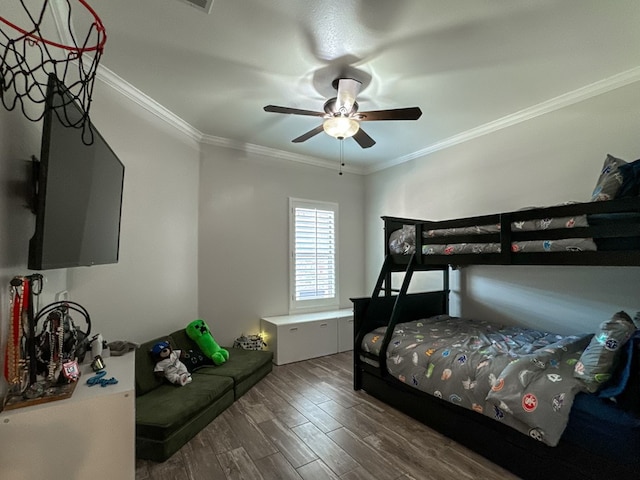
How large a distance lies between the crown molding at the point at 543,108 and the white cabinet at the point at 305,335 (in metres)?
2.60

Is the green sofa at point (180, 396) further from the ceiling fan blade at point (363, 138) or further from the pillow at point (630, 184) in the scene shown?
the pillow at point (630, 184)

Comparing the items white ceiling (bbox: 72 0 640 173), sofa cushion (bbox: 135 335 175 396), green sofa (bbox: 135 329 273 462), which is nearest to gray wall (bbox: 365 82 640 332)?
white ceiling (bbox: 72 0 640 173)

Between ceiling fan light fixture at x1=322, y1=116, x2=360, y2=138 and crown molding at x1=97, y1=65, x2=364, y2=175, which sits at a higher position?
crown molding at x1=97, y1=65, x2=364, y2=175

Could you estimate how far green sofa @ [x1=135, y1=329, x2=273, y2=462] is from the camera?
1.96m

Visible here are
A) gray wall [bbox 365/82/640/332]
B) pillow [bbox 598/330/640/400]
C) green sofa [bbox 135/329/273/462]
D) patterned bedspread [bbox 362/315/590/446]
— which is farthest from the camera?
gray wall [bbox 365/82/640/332]

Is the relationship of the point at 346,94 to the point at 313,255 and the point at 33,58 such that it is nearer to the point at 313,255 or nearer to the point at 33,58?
the point at 33,58

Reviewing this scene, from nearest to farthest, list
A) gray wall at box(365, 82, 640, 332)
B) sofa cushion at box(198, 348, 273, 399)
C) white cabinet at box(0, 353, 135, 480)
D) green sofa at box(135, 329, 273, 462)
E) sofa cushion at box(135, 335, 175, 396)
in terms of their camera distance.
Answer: white cabinet at box(0, 353, 135, 480) → green sofa at box(135, 329, 273, 462) → sofa cushion at box(135, 335, 175, 396) → gray wall at box(365, 82, 640, 332) → sofa cushion at box(198, 348, 273, 399)

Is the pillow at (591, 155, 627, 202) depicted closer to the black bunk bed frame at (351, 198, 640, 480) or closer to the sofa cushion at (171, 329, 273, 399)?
the black bunk bed frame at (351, 198, 640, 480)

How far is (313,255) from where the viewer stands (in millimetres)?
4438

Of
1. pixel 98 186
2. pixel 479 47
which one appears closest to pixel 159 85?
pixel 98 186

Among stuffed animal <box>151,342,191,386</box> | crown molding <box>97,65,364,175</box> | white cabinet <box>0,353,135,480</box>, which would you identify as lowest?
stuffed animal <box>151,342,191,386</box>

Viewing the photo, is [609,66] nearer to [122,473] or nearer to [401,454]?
[401,454]

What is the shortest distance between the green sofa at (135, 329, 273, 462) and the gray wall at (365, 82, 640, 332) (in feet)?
8.65

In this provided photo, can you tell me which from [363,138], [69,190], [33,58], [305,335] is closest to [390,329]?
[305,335]
